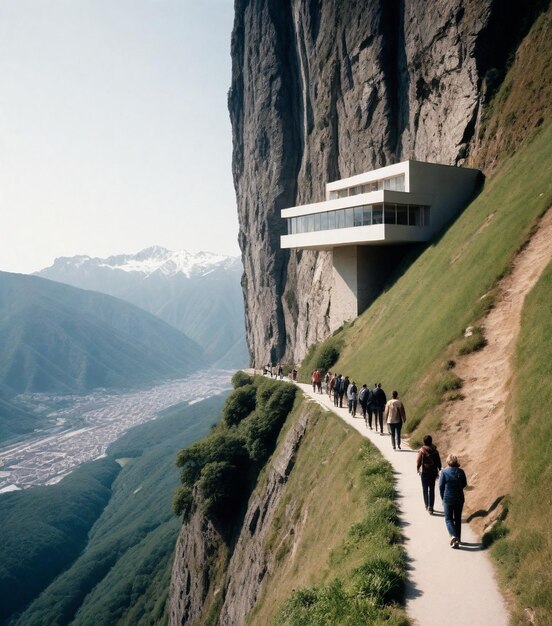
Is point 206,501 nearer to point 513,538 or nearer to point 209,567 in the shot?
point 209,567

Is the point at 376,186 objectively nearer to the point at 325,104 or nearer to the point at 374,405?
the point at 325,104

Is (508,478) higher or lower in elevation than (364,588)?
higher

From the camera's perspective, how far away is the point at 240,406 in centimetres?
4728

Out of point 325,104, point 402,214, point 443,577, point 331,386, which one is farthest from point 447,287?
point 325,104

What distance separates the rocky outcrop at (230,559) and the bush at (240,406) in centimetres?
877

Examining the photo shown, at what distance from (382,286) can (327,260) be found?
19.1m

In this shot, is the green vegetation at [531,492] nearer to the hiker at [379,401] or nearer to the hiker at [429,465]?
the hiker at [429,465]

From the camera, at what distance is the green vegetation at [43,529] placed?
108m

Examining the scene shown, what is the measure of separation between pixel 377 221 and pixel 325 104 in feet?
116

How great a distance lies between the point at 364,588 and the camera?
32.9ft

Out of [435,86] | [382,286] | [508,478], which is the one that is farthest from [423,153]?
[508,478]

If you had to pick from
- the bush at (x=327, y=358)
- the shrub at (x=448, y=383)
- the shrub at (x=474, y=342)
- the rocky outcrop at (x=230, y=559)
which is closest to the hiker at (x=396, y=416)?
the shrub at (x=448, y=383)

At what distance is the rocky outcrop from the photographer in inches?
1192

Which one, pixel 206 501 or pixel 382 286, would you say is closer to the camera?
pixel 206 501
